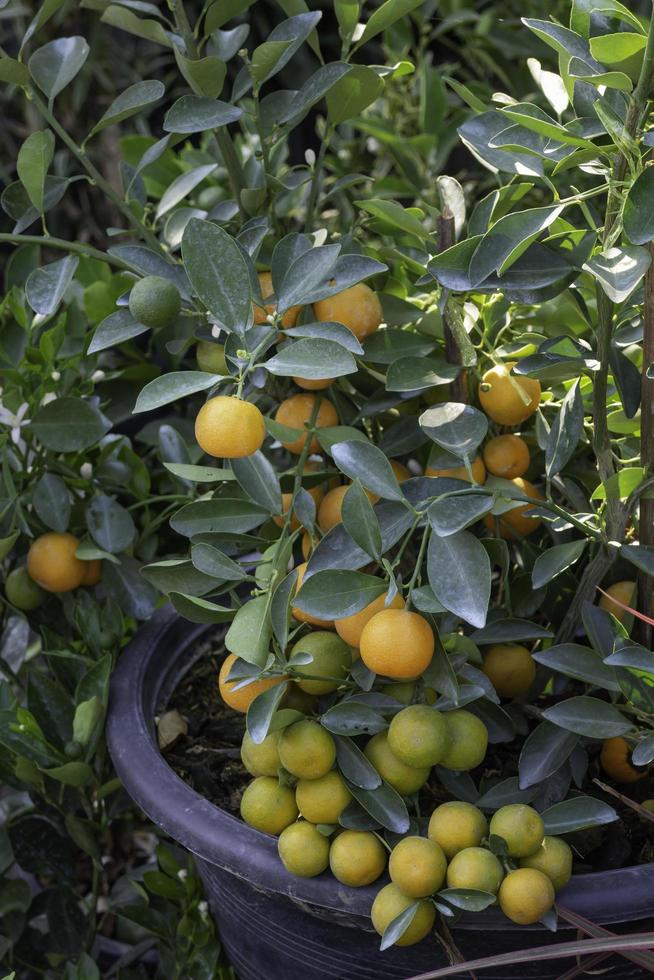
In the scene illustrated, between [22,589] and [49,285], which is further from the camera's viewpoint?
[22,589]

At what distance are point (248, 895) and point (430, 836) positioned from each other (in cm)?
Result: 17

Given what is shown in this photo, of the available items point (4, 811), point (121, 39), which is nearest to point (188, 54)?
point (4, 811)

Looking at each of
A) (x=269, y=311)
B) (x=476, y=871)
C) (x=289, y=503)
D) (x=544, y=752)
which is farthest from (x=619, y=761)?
(x=269, y=311)

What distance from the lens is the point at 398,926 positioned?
0.59 metres

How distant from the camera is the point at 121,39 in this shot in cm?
258

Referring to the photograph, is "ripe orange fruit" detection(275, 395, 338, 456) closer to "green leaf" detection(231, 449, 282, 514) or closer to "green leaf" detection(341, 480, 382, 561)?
"green leaf" detection(231, 449, 282, 514)

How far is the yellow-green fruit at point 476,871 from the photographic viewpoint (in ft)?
1.94

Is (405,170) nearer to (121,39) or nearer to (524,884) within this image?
(524,884)

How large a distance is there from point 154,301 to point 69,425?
21cm

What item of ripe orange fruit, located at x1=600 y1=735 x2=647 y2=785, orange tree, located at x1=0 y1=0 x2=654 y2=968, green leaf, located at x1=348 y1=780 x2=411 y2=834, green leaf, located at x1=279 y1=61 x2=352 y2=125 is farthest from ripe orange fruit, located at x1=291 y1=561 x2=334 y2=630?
green leaf, located at x1=279 y1=61 x2=352 y2=125

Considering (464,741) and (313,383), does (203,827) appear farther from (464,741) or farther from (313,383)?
(313,383)

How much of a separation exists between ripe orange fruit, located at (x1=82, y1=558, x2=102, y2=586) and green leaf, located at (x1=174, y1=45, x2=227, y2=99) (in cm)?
39

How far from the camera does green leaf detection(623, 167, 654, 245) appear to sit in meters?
0.54

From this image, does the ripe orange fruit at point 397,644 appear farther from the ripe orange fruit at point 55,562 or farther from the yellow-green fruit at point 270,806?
the ripe orange fruit at point 55,562
